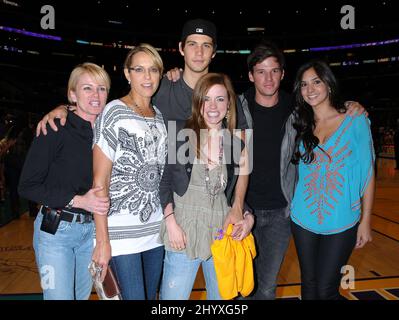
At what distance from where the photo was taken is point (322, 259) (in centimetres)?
227

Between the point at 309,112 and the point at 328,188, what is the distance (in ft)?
1.91

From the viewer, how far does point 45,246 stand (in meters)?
1.92

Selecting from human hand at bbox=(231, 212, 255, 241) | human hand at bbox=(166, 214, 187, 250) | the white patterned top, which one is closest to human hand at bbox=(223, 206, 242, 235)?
human hand at bbox=(231, 212, 255, 241)

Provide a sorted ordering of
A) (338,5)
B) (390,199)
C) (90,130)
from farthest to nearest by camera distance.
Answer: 1. (338,5)
2. (390,199)
3. (90,130)

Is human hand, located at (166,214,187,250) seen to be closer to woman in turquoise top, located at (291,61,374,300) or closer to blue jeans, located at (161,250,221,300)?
blue jeans, located at (161,250,221,300)

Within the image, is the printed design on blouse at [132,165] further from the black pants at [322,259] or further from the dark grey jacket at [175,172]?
the black pants at [322,259]

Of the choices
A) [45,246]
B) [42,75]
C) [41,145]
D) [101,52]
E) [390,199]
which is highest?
[101,52]

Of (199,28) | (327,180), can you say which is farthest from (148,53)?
(327,180)

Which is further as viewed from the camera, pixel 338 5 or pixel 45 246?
pixel 338 5

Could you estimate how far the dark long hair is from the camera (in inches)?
92.4

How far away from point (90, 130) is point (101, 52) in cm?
2854

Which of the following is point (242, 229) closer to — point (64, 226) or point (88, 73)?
point (64, 226)
